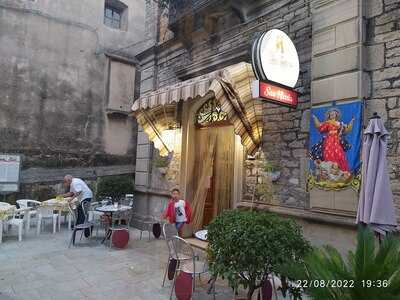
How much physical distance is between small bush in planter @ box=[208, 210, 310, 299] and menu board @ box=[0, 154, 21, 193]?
31.0 feet

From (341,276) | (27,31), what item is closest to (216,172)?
(341,276)

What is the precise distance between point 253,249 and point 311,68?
3407 mm

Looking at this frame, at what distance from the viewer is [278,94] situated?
507 centimetres

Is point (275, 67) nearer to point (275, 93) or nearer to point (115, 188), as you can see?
point (275, 93)

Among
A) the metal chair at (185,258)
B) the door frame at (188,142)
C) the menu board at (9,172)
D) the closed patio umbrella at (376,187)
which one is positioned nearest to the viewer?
the closed patio umbrella at (376,187)

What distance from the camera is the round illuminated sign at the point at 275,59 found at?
4.81 meters

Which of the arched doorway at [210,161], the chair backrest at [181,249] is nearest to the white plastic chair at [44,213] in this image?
the arched doorway at [210,161]

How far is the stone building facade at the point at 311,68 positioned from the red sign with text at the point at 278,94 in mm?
328

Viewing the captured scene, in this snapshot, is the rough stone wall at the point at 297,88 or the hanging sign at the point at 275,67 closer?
the hanging sign at the point at 275,67

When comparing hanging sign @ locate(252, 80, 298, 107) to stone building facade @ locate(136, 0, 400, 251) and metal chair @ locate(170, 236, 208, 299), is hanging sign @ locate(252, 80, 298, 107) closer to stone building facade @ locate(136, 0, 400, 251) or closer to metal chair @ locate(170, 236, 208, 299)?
stone building facade @ locate(136, 0, 400, 251)

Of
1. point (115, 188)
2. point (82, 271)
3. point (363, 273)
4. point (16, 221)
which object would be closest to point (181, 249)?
point (82, 271)

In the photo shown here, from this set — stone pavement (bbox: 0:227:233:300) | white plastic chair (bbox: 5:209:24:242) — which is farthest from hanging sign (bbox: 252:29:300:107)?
white plastic chair (bbox: 5:209:24:242)

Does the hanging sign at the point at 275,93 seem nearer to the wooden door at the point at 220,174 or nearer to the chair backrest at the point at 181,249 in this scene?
the wooden door at the point at 220,174

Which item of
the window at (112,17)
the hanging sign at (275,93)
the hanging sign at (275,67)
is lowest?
the hanging sign at (275,93)
